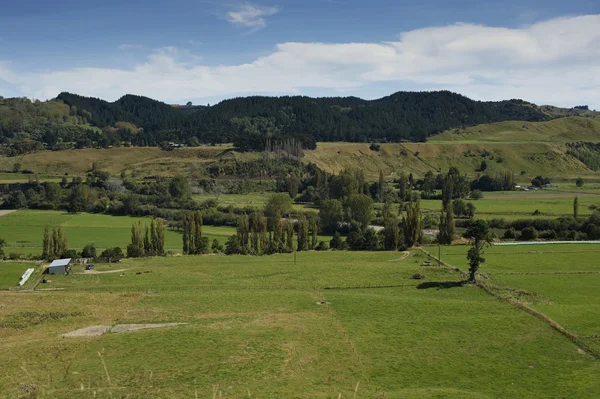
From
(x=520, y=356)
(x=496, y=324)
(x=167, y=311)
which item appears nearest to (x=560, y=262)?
(x=496, y=324)

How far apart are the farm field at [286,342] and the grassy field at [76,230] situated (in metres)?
30.0

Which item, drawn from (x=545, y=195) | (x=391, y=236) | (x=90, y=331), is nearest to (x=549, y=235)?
(x=391, y=236)

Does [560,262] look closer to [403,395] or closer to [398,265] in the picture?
[398,265]

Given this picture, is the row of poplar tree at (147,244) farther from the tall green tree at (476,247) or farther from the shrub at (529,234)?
the shrub at (529,234)

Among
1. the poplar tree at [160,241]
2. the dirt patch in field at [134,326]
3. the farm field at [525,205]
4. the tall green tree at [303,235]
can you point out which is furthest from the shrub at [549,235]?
the dirt patch in field at [134,326]

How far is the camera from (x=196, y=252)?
95.3m

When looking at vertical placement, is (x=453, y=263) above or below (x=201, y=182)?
below

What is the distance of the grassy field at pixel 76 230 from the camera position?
101188 mm

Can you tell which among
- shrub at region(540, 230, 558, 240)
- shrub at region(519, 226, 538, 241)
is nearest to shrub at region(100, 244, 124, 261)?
shrub at region(519, 226, 538, 241)

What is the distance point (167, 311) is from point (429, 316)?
1091 inches

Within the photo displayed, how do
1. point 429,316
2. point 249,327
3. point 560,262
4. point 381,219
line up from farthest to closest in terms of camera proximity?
point 381,219
point 560,262
point 429,316
point 249,327

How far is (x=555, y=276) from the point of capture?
233ft

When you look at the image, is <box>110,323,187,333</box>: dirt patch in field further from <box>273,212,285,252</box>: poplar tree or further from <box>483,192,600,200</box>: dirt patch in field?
<box>483,192,600,200</box>: dirt patch in field

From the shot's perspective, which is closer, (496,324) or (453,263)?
(496,324)
